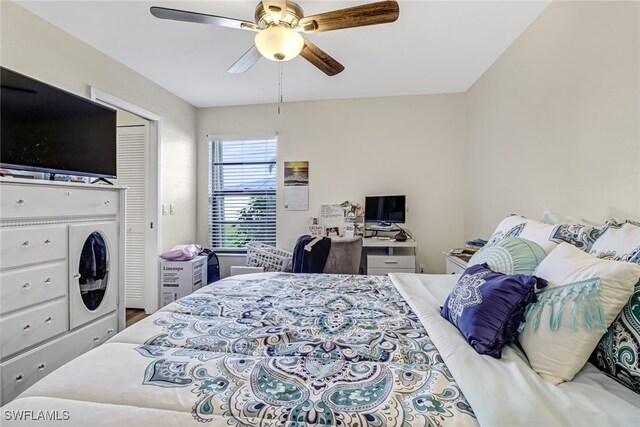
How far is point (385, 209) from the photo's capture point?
346cm

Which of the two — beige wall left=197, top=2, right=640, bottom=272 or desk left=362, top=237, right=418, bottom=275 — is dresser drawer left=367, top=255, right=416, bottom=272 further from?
beige wall left=197, top=2, right=640, bottom=272

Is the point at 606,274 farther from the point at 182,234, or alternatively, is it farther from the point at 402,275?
the point at 182,234

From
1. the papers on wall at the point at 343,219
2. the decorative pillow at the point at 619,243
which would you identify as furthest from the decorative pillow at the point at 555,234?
the papers on wall at the point at 343,219

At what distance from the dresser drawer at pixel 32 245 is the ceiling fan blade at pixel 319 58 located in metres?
1.98

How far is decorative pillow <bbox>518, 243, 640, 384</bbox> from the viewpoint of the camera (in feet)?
2.64

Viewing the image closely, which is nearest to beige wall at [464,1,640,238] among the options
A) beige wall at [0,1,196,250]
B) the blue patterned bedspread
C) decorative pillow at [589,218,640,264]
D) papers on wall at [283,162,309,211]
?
decorative pillow at [589,218,640,264]

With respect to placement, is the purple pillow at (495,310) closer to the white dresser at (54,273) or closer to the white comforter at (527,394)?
the white comforter at (527,394)

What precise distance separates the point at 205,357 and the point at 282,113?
3.40 meters

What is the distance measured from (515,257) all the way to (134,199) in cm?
375

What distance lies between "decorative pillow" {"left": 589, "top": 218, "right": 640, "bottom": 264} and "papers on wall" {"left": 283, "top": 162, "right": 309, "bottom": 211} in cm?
296

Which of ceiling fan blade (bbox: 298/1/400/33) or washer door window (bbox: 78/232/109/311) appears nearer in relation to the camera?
ceiling fan blade (bbox: 298/1/400/33)

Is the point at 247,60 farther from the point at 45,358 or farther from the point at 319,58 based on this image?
the point at 45,358

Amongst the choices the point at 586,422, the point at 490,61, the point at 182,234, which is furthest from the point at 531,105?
the point at 182,234

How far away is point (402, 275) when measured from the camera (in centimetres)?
193
